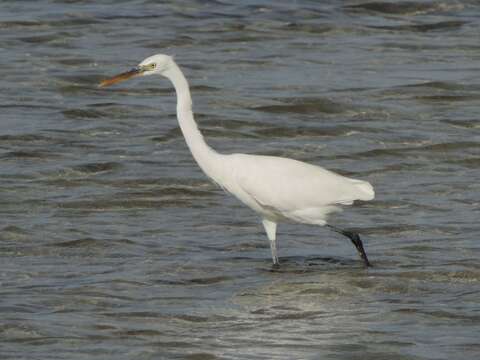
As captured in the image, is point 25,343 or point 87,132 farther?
point 87,132

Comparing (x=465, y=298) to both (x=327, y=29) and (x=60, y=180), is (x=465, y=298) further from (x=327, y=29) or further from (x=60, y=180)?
(x=327, y=29)

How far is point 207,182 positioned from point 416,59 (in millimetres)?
5517

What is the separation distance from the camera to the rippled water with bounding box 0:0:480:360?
717 centimetres

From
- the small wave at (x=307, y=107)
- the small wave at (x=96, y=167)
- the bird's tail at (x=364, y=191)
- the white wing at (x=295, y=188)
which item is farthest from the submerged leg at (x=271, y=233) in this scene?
the small wave at (x=307, y=107)

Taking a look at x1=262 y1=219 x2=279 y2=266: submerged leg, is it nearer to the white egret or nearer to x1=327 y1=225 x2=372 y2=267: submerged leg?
the white egret

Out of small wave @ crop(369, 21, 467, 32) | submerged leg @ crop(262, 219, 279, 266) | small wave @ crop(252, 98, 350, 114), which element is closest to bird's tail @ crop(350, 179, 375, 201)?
submerged leg @ crop(262, 219, 279, 266)

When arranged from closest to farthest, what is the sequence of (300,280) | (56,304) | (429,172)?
(56,304) → (300,280) → (429,172)

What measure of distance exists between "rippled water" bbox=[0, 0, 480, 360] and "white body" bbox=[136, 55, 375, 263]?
354mm

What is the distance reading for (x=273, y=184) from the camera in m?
8.73

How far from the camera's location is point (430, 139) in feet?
40.8

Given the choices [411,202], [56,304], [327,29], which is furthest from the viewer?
[327,29]

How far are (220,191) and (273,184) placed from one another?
7.01 feet

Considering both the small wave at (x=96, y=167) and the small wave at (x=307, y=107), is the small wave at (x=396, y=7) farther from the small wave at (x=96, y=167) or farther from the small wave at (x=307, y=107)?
the small wave at (x=96, y=167)

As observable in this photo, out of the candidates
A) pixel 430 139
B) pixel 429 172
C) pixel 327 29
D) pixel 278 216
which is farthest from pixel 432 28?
pixel 278 216
